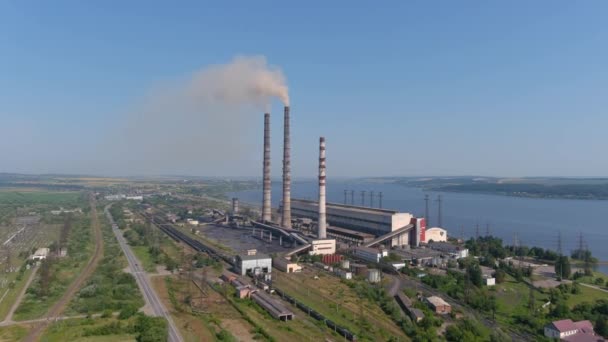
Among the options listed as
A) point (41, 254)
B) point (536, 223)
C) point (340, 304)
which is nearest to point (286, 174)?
point (41, 254)

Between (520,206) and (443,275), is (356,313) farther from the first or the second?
(520,206)

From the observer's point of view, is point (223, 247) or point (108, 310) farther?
point (223, 247)

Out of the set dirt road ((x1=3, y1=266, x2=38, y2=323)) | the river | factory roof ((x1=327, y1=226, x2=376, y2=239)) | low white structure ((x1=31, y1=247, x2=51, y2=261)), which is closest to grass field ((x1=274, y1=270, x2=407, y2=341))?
factory roof ((x1=327, y1=226, x2=376, y2=239))

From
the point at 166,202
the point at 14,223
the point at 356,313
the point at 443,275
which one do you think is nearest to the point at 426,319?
the point at 356,313

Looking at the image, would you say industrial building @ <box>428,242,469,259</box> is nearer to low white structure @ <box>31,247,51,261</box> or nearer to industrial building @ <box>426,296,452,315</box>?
industrial building @ <box>426,296,452,315</box>

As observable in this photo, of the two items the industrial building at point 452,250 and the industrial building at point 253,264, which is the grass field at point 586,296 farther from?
the industrial building at point 253,264
